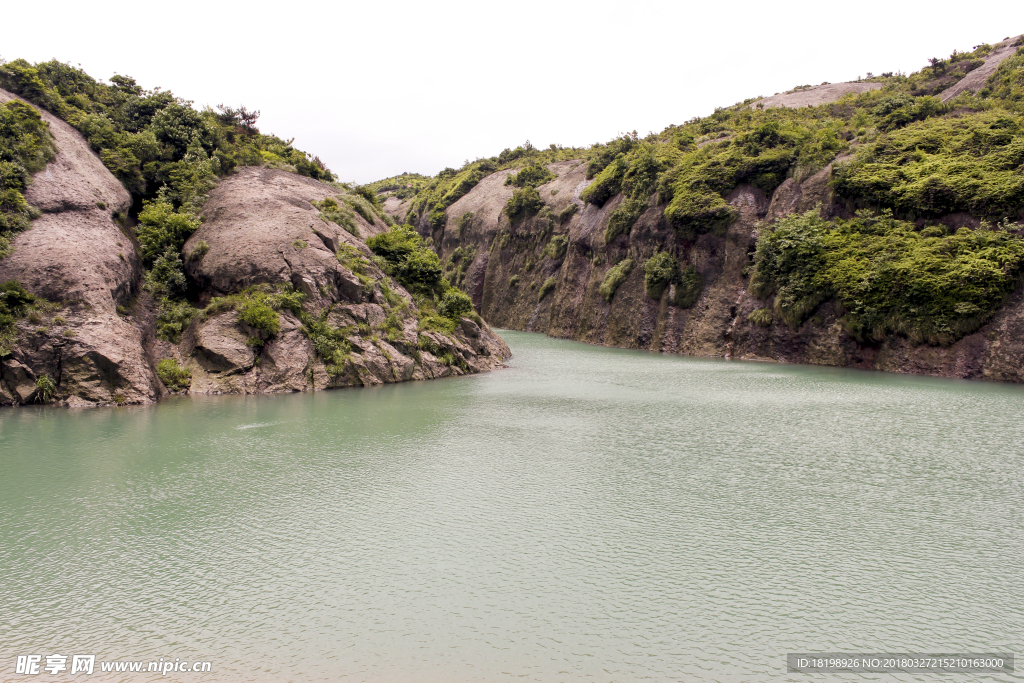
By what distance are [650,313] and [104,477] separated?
37.5m

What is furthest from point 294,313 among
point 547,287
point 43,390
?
point 547,287

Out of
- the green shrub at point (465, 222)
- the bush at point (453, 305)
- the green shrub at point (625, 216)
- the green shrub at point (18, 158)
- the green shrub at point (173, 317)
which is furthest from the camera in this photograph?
the green shrub at point (465, 222)

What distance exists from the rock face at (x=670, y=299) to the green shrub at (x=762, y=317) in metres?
0.37

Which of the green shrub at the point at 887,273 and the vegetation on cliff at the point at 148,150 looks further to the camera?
the green shrub at the point at 887,273

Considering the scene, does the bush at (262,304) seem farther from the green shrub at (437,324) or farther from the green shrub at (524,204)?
the green shrub at (524,204)

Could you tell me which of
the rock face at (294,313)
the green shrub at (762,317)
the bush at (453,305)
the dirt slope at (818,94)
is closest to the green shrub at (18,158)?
the rock face at (294,313)

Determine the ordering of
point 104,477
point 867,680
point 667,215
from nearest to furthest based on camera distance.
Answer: point 867,680
point 104,477
point 667,215

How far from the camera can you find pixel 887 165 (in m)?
32.8

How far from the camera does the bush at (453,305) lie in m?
30.5

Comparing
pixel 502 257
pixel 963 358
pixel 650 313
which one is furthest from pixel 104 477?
pixel 502 257

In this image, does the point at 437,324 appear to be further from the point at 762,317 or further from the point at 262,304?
the point at 762,317

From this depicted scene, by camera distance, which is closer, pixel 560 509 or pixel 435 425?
pixel 560 509

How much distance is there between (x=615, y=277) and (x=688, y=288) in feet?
25.5

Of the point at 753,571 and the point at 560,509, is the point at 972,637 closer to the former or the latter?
the point at 753,571
